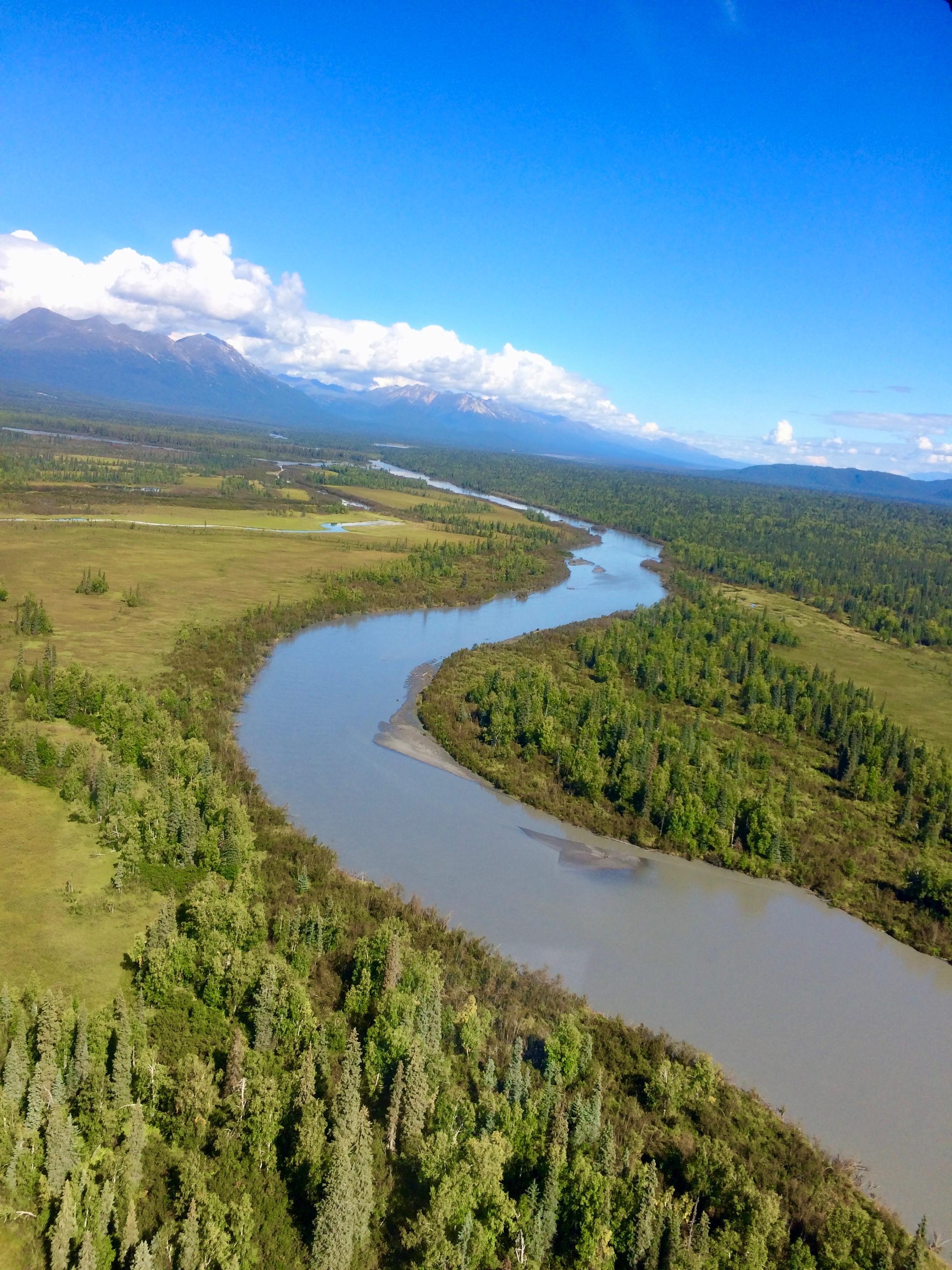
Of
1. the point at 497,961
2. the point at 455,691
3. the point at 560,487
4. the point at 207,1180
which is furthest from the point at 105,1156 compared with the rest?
the point at 560,487

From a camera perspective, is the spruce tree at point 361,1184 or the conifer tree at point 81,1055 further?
the conifer tree at point 81,1055

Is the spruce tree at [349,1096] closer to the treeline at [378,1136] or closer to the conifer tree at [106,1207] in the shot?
the treeline at [378,1136]

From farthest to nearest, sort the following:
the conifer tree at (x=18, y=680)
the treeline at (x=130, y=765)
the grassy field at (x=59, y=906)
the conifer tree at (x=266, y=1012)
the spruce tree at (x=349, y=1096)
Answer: the conifer tree at (x=18, y=680) < the treeline at (x=130, y=765) < the grassy field at (x=59, y=906) < the conifer tree at (x=266, y=1012) < the spruce tree at (x=349, y=1096)

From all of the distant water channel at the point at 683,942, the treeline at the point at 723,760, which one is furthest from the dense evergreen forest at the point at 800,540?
the distant water channel at the point at 683,942

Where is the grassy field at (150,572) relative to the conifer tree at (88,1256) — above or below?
above

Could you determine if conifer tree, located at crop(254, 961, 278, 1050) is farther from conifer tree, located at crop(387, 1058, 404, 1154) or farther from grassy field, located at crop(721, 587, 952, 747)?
grassy field, located at crop(721, 587, 952, 747)

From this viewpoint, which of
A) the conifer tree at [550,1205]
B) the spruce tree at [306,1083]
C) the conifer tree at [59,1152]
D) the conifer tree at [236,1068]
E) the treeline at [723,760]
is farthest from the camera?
the treeline at [723,760]

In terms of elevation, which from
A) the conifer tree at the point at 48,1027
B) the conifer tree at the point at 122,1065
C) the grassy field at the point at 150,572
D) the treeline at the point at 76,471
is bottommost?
the conifer tree at the point at 122,1065

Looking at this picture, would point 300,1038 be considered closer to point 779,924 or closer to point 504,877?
point 504,877
